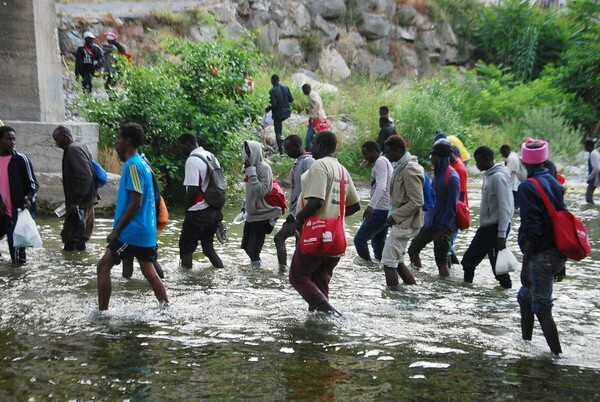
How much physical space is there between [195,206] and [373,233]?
227cm

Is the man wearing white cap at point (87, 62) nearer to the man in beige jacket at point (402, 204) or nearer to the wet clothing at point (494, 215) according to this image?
the man in beige jacket at point (402, 204)

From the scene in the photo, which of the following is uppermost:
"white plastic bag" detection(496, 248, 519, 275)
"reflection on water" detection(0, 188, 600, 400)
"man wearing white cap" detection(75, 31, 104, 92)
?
"man wearing white cap" detection(75, 31, 104, 92)

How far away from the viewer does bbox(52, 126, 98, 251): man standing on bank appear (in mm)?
9719

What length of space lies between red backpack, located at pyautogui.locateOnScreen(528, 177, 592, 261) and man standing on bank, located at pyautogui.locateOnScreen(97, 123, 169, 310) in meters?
3.16

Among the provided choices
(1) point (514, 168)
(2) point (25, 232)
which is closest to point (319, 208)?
(2) point (25, 232)

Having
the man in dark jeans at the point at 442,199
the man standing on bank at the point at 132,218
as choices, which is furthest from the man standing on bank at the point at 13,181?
the man in dark jeans at the point at 442,199

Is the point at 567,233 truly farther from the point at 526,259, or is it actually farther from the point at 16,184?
the point at 16,184

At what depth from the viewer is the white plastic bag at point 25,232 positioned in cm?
890

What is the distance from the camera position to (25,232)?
8898mm

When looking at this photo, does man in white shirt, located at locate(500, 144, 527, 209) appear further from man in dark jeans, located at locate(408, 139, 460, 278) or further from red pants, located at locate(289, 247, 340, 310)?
red pants, located at locate(289, 247, 340, 310)

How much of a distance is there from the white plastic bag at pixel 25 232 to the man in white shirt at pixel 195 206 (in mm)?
1593

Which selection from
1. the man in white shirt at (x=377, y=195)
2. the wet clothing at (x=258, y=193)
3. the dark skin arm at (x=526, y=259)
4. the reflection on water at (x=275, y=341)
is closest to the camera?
the reflection on water at (x=275, y=341)

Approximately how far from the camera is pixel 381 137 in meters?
18.4

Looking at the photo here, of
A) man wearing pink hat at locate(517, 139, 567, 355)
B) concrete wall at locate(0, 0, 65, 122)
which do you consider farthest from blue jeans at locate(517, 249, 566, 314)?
concrete wall at locate(0, 0, 65, 122)
